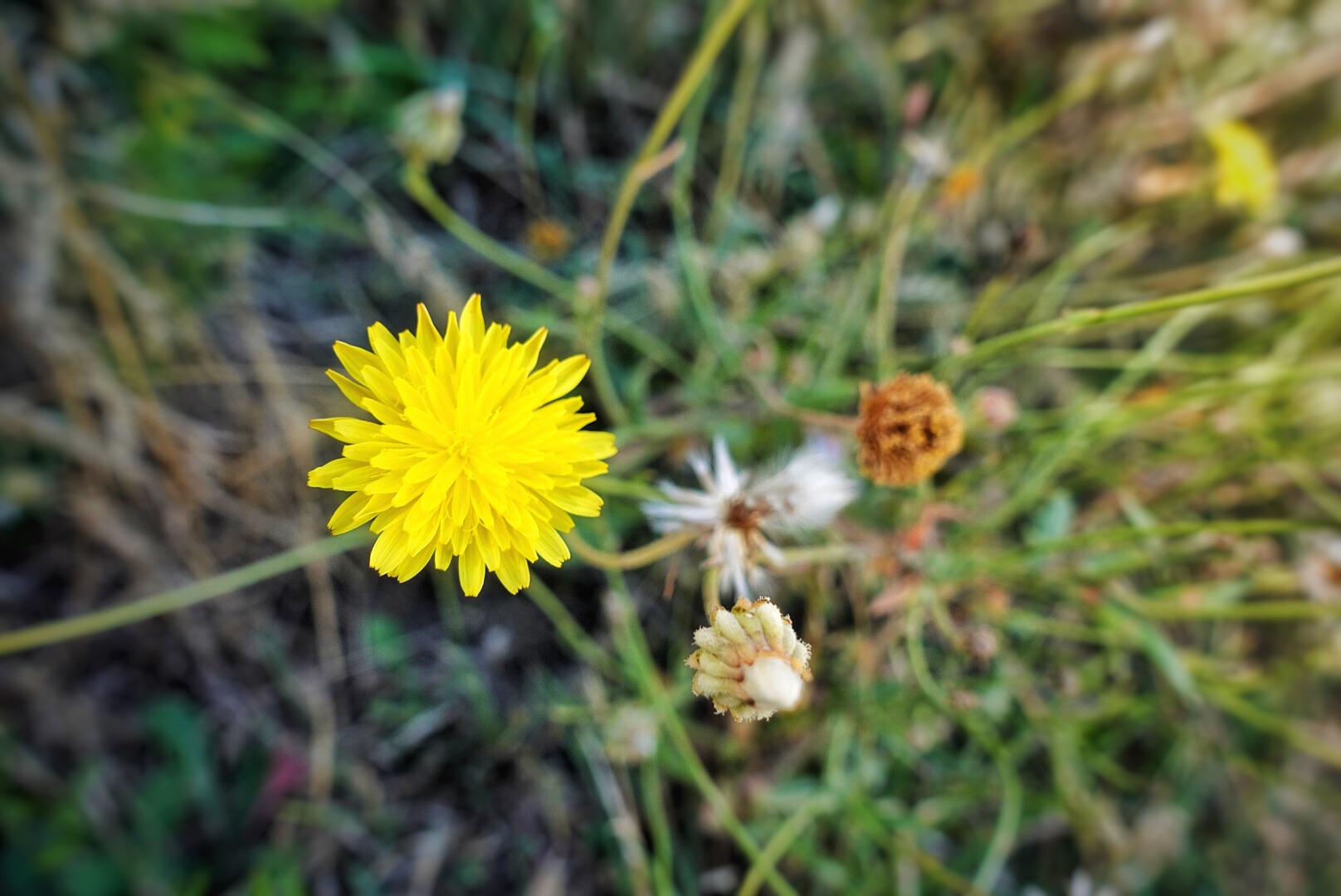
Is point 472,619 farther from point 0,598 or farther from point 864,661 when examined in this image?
point 0,598

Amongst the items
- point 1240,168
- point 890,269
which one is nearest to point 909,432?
point 890,269

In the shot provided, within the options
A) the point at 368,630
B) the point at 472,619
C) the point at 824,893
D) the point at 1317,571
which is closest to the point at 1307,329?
the point at 1317,571

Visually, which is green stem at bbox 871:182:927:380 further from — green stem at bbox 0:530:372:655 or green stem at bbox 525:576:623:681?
green stem at bbox 0:530:372:655

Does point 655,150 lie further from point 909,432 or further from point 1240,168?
point 1240,168

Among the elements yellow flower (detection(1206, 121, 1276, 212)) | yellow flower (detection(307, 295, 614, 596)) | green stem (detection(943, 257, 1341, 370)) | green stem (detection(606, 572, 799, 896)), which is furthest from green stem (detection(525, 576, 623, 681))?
yellow flower (detection(1206, 121, 1276, 212))

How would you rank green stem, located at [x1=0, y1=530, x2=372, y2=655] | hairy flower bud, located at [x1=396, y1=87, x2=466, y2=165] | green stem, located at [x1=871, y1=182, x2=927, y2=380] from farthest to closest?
hairy flower bud, located at [x1=396, y1=87, x2=466, y2=165] < green stem, located at [x1=871, y1=182, x2=927, y2=380] < green stem, located at [x1=0, y1=530, x2=372, y2=655]

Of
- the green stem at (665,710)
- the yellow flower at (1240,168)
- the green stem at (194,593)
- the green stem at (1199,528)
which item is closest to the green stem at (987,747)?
the green stem at (1199,528)
